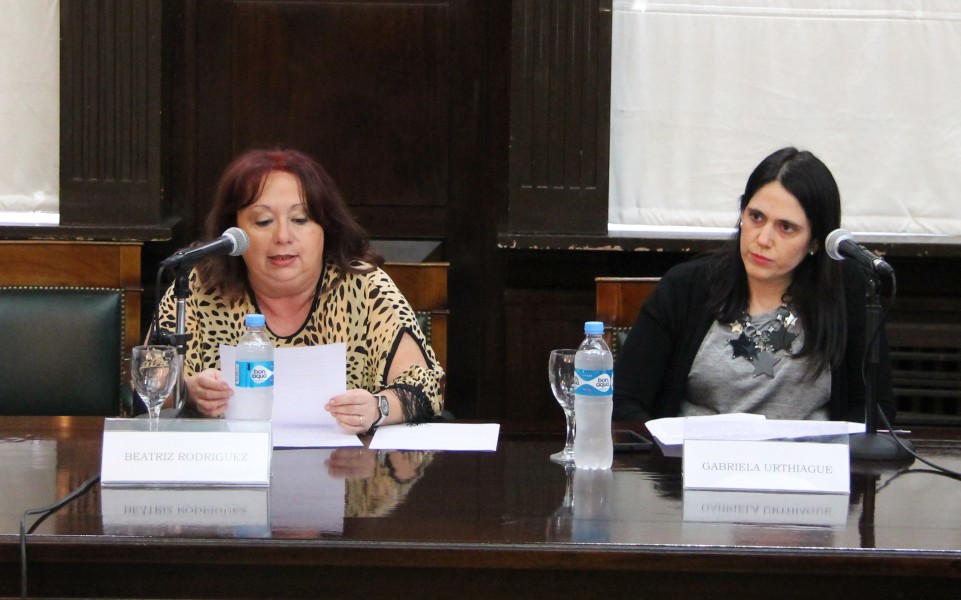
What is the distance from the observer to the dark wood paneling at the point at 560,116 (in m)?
3.23

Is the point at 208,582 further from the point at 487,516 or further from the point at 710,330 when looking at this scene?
the point at 710,330

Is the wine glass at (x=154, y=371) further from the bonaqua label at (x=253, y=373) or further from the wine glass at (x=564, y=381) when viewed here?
the wine glass at (x=564, y=381)

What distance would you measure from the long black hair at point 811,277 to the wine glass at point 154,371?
1197 mm

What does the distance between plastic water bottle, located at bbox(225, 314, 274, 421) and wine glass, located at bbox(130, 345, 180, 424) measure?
0.12 metres

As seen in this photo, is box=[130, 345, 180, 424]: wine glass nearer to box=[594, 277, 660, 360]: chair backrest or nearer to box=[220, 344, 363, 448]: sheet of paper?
box=[220, 344, 363, 448]: sheet of paper

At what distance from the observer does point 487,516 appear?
1513 millimetres

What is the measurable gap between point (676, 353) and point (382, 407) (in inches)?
28.3

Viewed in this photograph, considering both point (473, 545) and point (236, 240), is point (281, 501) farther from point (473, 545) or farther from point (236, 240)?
point (236, 240)

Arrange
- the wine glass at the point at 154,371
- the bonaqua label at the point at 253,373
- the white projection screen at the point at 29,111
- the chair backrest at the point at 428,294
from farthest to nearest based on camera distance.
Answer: the white projection screen at the point at 29,111, the chair backrest at the point at 428,294, the bonaqua label at the point at 253,373, the wine glass at the point at 154,371

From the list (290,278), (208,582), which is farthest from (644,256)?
(208,582)

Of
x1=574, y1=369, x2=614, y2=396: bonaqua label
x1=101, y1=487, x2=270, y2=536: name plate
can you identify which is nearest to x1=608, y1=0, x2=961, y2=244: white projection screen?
x1=574, y1=369, x2=614, y2=396: bonaqua label

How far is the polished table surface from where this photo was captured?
1.38m

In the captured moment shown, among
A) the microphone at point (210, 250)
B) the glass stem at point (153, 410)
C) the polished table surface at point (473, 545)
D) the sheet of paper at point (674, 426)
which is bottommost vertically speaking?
the polished table surface at point (473, 545)

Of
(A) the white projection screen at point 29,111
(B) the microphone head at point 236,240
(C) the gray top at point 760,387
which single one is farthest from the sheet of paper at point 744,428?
(A) the white projection screen at point 29,111
